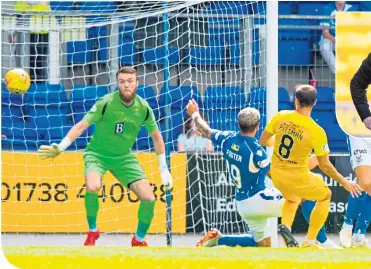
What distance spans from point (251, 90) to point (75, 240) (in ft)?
8.11

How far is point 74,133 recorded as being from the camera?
28.9ft

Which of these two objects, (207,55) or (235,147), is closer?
(235,147)

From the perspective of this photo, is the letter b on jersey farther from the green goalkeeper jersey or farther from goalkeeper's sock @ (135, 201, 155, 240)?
goalkeeper's sock @ (135, 201, 155, 240)

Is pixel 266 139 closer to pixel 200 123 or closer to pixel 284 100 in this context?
pixel 200 123

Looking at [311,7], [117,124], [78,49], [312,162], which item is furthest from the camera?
[311,7]

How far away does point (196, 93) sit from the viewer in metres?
11.5

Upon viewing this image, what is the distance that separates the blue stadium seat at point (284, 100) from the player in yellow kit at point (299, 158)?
3.10 metres

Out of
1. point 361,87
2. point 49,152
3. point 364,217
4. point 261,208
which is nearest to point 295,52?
point 364,217

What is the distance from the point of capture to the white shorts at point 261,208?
8.62 metres

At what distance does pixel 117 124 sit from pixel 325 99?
12.9ft

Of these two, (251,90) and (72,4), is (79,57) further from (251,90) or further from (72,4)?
(251,90)

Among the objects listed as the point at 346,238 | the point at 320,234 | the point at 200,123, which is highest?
the point at 200,123

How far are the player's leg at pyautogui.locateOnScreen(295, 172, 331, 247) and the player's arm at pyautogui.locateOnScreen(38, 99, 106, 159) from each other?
1848mm

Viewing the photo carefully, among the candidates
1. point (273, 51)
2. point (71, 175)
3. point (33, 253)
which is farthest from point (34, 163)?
point (33, 253)
